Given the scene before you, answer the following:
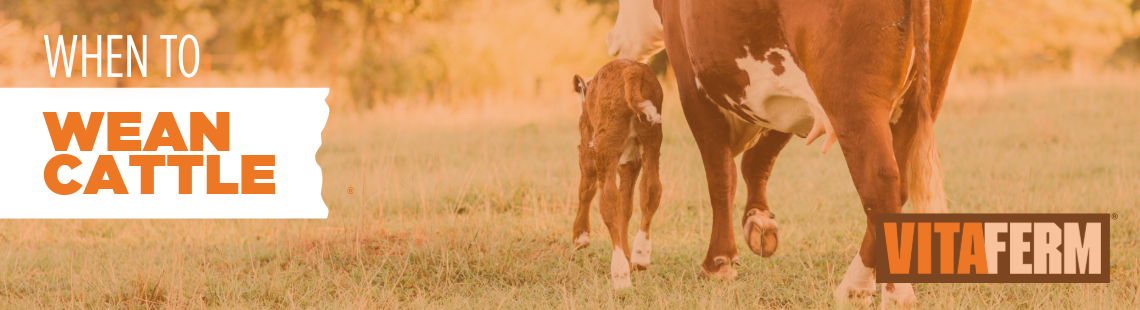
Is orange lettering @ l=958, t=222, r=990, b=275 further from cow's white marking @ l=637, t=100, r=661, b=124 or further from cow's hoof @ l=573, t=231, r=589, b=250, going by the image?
cow's hoof @ l=573, t=231, r=589, b=250

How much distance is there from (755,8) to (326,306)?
2125 millimetres

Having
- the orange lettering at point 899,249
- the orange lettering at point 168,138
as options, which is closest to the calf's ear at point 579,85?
the orange lettering at point 899,249

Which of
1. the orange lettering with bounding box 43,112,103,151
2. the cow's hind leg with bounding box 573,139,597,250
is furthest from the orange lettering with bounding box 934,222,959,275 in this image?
the orange lettering with bounding box 43,112,103,151

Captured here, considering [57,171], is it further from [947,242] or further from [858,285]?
[947,242]

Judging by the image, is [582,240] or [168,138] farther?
[168,138]

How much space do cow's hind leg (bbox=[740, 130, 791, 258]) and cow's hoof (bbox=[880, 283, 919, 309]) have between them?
878 mm

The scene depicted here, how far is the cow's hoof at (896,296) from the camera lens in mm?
3375

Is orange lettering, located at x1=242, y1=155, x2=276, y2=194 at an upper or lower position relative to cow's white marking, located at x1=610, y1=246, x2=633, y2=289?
upper

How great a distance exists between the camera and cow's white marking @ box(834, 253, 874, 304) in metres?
3.42

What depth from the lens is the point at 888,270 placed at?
336 centimetres

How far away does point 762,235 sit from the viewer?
4.24 m

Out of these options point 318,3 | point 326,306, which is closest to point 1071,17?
point 318,3

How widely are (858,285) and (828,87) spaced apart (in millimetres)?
833

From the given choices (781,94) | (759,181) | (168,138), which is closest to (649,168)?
(781,94)
